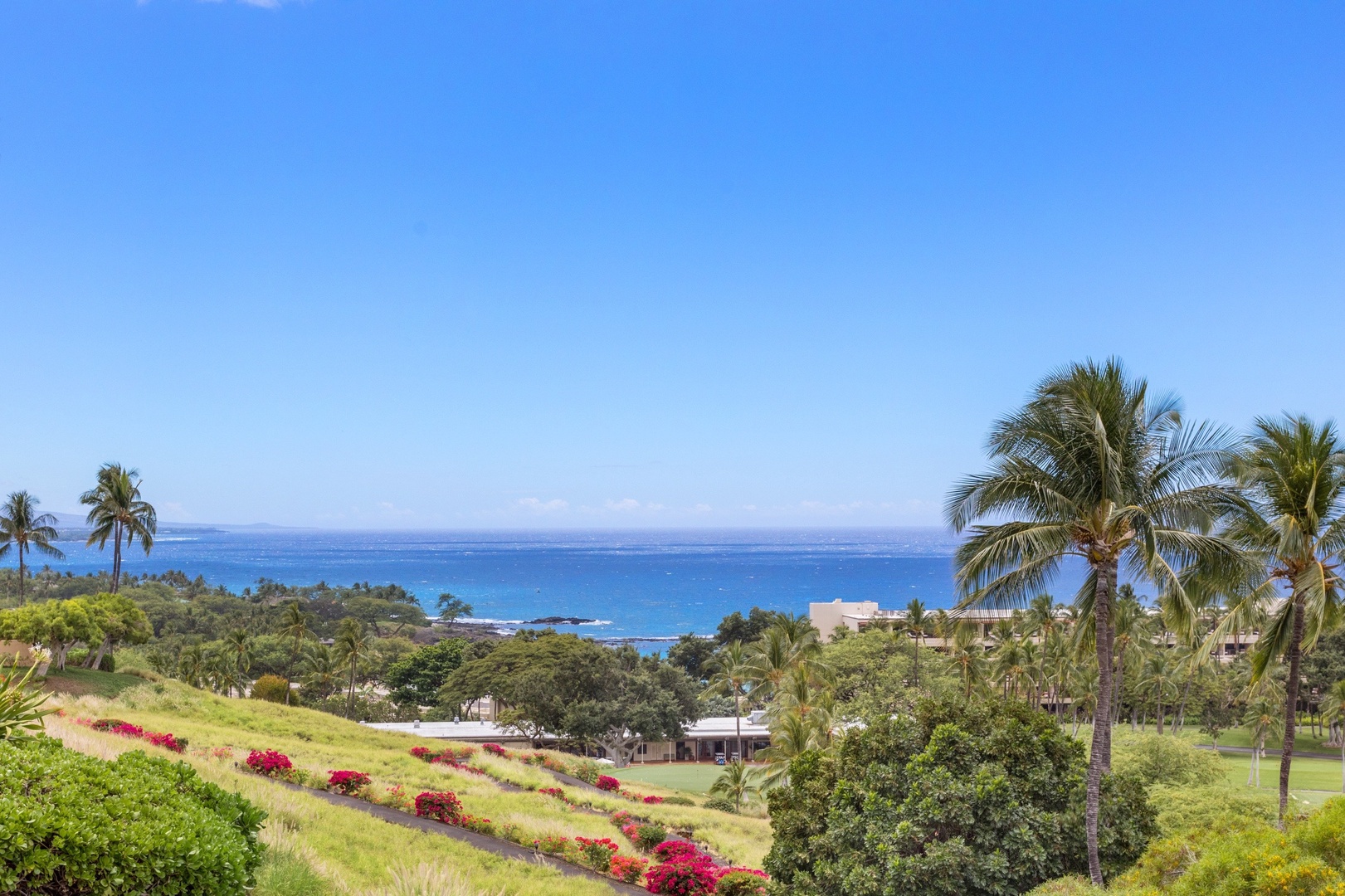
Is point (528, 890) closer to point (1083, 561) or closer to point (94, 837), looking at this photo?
point (94, 837)

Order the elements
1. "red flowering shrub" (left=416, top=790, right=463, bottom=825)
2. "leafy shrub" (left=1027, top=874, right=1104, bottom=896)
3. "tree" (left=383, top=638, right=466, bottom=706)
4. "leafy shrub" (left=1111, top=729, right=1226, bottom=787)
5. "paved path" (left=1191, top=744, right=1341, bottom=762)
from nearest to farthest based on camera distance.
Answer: "leafy shrub" (left=1027, top=874, right=1104, bottom=896) < "red flowering shrub" (left=416, top=790, right=463, bottom=825) < "leafy shrub" (left=1111, top=729, right=1226, bottom=787) < "paved path" (left=1191, top=744, right=1341, bottom=762) < "tree" (left=383, top=638, right=466, bottom=706)

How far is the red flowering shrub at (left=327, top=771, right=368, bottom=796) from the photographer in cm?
2092

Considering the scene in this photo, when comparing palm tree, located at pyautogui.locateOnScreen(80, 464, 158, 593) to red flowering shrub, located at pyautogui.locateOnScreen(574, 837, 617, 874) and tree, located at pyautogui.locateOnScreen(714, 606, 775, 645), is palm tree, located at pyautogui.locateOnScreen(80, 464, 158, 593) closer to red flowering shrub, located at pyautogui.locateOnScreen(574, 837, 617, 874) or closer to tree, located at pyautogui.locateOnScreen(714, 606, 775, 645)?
red flowering shrub, located at pyautogui.locateOnScreen(574, 837, 617, 874)

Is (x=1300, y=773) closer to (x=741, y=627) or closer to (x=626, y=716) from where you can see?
(x=626, y=716)

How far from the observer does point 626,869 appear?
18.0m

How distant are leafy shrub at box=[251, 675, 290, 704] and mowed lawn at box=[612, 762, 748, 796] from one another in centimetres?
2419

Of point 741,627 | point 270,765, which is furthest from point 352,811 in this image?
point 741,627

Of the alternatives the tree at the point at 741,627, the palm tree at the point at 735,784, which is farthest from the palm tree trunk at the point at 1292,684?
the tree at the point at 741,627

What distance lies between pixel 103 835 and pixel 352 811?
12150 mm

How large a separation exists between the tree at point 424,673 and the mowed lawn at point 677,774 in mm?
23560

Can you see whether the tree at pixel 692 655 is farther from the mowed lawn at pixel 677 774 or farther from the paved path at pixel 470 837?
the paved path at pixel 470 837

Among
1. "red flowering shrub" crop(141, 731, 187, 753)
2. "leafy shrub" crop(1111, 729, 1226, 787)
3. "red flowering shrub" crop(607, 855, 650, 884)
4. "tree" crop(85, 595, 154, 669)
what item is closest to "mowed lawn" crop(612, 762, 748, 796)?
"leafy shrub" crop(1111, 729, 1226, 787)

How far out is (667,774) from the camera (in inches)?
2319

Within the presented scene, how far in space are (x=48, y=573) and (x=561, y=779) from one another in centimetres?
17540
